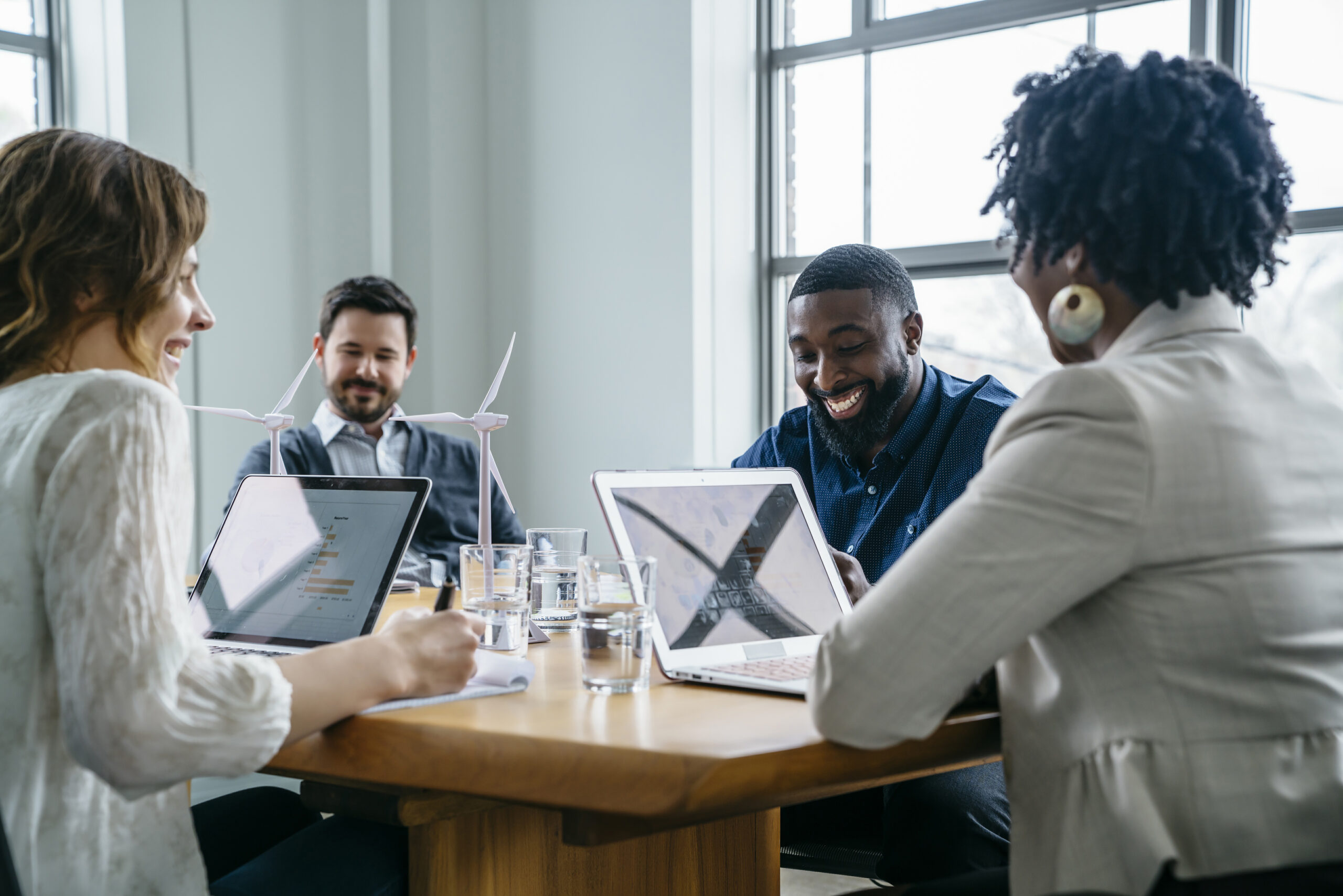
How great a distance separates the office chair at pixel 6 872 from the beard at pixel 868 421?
1.63 m

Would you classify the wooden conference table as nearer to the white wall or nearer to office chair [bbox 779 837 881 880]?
office chair [bbox 779 837 881 880]

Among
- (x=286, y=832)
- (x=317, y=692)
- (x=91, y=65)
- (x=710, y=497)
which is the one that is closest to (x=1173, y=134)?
(x=710, y=497)

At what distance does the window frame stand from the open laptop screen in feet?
9.93

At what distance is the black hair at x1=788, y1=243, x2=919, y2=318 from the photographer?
225 centimetres

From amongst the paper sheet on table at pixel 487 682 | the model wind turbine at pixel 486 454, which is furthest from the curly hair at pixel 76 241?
the model wind turbine at pixel 486 454

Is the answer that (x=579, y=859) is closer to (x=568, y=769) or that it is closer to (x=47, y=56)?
(x=568, y=769)

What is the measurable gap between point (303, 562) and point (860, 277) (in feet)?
4.30

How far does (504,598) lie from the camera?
1.43 m

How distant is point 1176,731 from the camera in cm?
92

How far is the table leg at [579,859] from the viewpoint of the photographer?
4.02ft

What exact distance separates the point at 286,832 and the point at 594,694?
0.62m

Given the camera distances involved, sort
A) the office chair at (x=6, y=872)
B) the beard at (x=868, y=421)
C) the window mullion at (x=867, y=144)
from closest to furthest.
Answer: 1. the office chair at (x=6, y=872)
2. the beard at (x=868, y=421)
3. the window mullion at (x=867, y=144)

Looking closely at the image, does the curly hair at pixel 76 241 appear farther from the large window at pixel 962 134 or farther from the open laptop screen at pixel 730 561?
the large window at pixel 962 134

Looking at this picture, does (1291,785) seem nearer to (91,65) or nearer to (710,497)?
(710,497)
